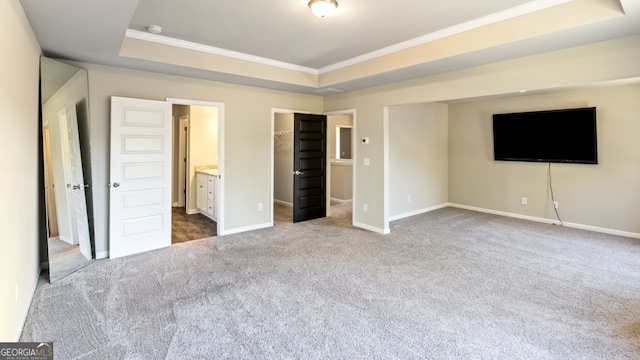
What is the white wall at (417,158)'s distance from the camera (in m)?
6.14

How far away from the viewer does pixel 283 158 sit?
756 centimetres

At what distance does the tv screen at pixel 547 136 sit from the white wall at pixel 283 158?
173 inches

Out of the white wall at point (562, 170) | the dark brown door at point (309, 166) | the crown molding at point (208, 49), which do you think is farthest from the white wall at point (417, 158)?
the crown molding at point (208, 49)

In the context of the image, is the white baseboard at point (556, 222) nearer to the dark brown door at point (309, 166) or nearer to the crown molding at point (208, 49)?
the dark brown door at point (309, 166)

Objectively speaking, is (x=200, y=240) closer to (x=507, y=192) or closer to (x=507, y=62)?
(x=507, y=62)

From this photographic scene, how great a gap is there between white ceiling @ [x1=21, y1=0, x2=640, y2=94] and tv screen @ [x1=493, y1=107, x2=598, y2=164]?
2909 mm

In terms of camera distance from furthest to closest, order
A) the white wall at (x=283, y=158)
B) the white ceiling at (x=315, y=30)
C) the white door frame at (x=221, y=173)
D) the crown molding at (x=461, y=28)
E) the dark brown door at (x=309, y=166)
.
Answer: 1. the white wall at (x=283, y=158)
2. the dark brown door at (x=309, y=166)
3. the white door frame at (x=221, y=173)
4. the crown molding at (x=461, y=28)
5. the white ceiling at (x=315, y=30)

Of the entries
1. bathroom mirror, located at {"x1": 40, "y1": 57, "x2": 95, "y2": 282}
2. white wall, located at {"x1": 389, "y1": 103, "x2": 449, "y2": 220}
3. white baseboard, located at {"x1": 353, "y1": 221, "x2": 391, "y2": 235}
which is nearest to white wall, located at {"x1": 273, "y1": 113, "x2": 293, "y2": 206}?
white baseboard, located at {"x1": 353, "y1": 221, "x2": 391, "y2": 235}

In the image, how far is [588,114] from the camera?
16.9 feet

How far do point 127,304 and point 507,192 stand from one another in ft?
21.9

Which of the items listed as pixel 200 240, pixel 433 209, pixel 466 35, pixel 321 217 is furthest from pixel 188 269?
pixel 433 209

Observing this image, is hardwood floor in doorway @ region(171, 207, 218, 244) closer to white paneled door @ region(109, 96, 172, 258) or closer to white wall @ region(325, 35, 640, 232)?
white paneled door @ region(109, 96, 172, 258)

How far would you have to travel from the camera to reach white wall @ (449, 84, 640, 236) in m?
4.95

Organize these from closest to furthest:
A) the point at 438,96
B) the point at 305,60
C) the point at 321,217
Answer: the point at 438,96, the point at 305,60, the point at 321,217
